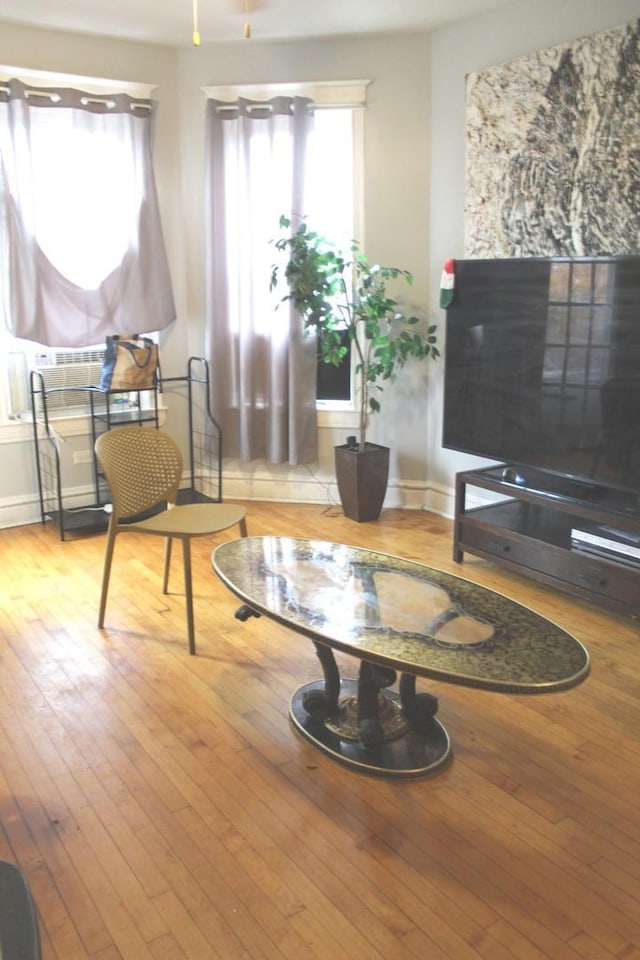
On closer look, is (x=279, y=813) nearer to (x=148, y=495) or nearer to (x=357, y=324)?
(x=148, y=495)

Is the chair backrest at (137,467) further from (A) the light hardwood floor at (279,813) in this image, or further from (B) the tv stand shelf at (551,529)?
(B) the tv stand shelf at (551,529)

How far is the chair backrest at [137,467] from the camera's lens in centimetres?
331

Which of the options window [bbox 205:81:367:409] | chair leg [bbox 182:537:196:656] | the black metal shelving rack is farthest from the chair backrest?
window [bbox 205:81:367:409]

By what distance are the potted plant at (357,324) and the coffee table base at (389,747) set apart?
2.17m

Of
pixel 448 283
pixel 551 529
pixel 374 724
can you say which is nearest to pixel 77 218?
pixel 448 283

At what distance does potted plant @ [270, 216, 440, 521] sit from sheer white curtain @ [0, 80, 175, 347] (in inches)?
33.6

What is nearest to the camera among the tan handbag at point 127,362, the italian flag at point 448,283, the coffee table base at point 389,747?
the coffee table base at point 389,747

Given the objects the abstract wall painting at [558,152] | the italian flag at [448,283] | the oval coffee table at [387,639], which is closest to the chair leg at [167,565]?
the oval coffee table at [387,639]

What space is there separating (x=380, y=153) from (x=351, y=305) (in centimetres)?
89

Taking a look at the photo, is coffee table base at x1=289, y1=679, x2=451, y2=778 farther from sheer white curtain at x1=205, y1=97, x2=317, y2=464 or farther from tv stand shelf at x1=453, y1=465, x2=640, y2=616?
sheer white curtain at x1=205, y1=97, x2=317, y2=464

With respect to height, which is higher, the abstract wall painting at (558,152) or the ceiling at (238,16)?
the ceiling at (238,16)

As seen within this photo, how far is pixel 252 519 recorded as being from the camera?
484 centimetres

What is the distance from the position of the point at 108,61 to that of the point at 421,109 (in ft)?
5.79

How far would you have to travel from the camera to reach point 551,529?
3.73 metres
